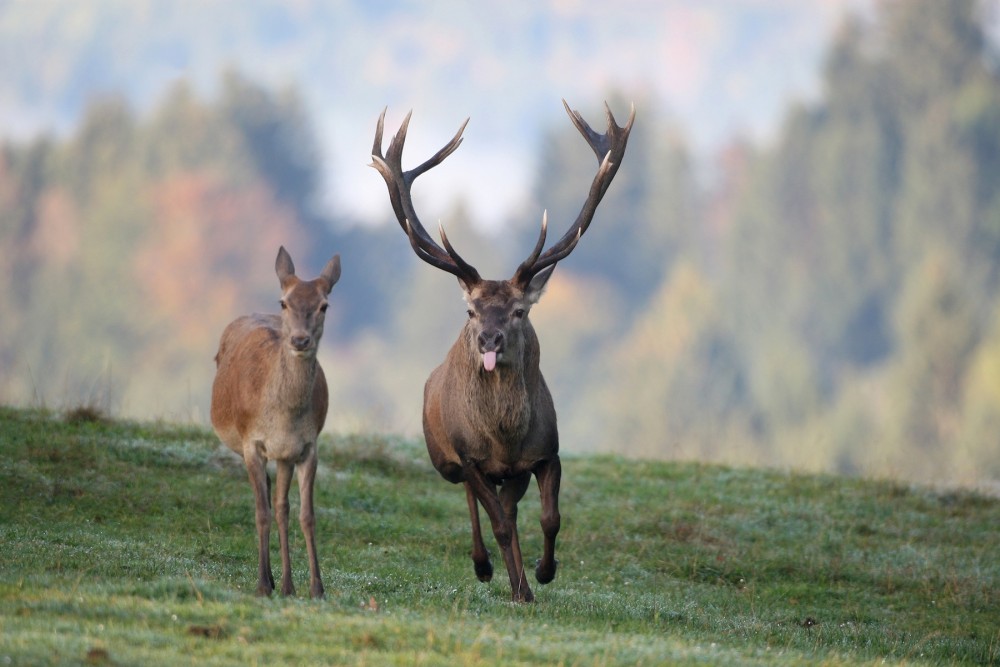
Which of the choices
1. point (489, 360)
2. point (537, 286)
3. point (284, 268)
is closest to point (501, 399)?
point (489, 360)

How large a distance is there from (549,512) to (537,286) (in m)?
1.67

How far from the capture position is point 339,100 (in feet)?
478

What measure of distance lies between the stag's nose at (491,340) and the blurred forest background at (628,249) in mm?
54846

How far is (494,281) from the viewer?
11.8 m

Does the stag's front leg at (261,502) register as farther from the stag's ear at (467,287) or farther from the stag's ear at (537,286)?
the stag's ear at (537,286)

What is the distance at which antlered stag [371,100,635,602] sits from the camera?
11711mm

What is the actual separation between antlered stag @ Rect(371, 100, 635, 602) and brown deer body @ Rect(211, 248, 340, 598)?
1.17 meters

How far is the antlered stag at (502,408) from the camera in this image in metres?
11.7

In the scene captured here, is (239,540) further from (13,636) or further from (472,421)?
(13,636)

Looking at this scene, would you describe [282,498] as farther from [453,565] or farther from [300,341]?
[453,565]

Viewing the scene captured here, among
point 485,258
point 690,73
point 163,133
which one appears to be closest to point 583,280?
point 485,258

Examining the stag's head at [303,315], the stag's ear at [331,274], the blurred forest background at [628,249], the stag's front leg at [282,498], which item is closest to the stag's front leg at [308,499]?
the stag's front leg at [282,498]

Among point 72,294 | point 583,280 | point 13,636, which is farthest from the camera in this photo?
point 583,280

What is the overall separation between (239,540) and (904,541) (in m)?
Result: 6.54
